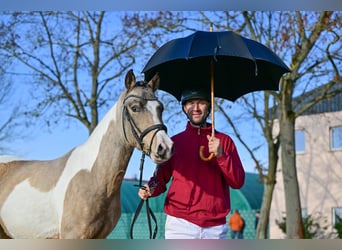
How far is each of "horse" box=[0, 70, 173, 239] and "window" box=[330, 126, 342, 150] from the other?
627 inches

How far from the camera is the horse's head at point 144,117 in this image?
138 inches

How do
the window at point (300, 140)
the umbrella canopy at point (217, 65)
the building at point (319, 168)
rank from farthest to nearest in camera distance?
the window at point (300, 140) < the building at point (319, 168) < the umbrella canopy at point (217, 65)

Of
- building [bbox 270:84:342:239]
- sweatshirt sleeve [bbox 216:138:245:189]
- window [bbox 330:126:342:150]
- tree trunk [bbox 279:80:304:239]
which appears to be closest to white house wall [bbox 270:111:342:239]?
building [bbox 270:84:342:239]

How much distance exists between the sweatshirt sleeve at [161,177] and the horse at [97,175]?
0.44ft

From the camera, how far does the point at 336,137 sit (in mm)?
18984

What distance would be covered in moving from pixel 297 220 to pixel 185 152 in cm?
784

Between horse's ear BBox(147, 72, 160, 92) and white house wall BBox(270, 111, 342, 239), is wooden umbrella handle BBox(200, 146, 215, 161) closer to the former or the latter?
horse's ear BBox(147, 72, 160, 92)

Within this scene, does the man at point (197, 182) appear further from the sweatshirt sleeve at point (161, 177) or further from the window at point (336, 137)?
the window at point (336, 137)

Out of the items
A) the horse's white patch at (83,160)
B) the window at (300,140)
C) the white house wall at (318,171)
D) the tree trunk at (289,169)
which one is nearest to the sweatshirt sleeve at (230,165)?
the horse's white patch at (83,160)

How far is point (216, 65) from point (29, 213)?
1.67 metres

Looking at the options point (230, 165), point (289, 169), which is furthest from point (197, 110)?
point (289, 169)

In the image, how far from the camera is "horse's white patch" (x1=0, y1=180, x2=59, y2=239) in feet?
12.9

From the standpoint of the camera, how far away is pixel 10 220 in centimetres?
426

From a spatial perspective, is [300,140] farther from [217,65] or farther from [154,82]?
[154,82]
